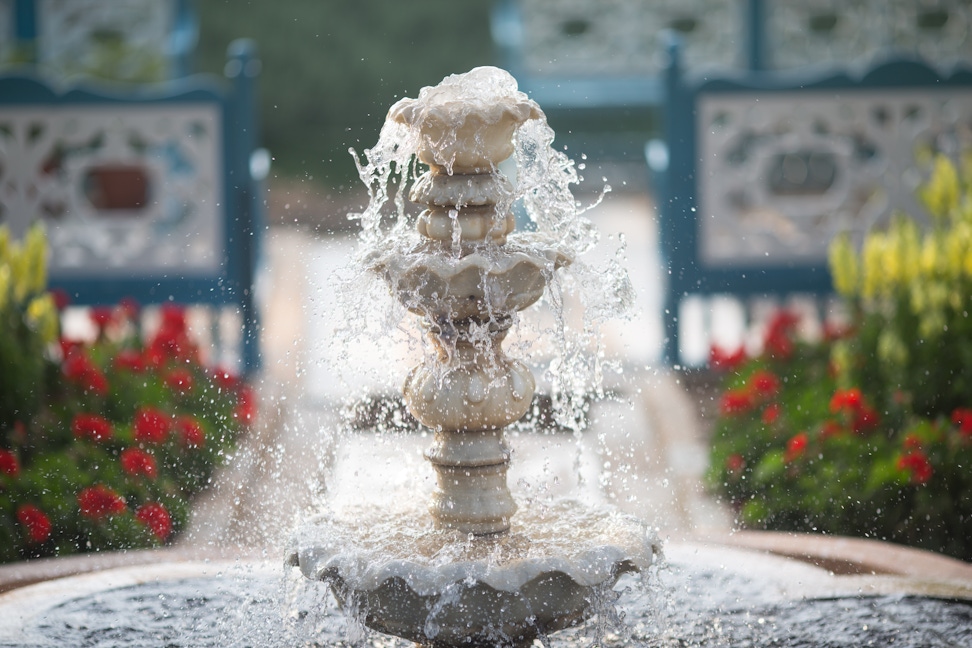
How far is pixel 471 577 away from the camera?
228 centimetres

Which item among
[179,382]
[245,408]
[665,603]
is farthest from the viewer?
[245,408]

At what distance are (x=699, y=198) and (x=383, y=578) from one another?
443cm

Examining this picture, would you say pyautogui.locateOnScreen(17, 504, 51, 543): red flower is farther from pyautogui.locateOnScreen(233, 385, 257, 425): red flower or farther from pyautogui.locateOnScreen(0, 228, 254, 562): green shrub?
pyautogui.locateOnScreen(233, 385, 257, 425): red flower

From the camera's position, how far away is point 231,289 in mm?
6375

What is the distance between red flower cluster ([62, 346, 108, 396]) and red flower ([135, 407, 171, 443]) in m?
0.24

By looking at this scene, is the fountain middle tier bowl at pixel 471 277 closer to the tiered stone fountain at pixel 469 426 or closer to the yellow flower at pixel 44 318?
the tiered stone fountain at pixel 469 426

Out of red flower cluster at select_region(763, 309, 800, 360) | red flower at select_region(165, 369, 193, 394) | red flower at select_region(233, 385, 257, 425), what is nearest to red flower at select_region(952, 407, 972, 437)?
red flower cluster at select_region(763, 309, 800, 360)

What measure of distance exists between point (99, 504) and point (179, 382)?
4.09ft

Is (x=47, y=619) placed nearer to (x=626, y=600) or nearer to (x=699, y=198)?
(x=626, y=600)

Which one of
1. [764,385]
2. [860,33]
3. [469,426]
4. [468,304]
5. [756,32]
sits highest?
[860,33]

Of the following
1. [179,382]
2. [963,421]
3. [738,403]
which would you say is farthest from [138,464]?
[963,421]

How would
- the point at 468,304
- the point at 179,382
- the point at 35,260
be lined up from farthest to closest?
1. the point at 179,382
2. the point at 35,260
3. the point at 468,304

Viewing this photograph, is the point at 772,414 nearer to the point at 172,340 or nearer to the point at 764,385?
the point at 764,385

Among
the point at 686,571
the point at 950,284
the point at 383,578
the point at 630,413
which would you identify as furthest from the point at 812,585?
the point at 630,413
